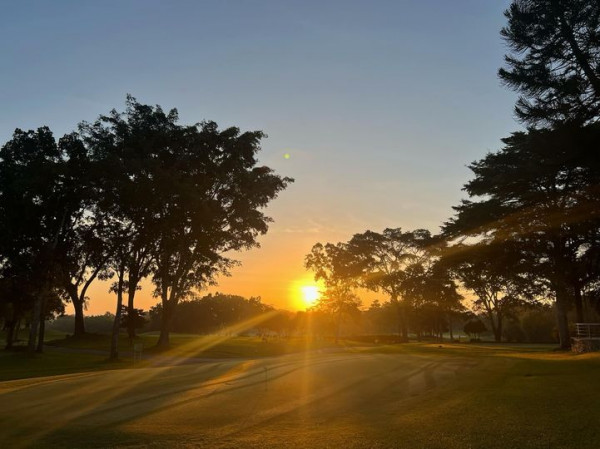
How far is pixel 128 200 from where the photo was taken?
31.4 m

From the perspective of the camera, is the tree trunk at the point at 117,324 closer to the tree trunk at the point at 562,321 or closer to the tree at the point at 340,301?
the tree trunk at the point at 562,321

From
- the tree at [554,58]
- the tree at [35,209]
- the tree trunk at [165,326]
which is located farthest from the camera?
the tree trunk at [165,326]

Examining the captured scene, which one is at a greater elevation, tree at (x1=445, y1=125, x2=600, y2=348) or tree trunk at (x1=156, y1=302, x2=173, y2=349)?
tree at (x1=445, y1=125, x2=600, y2=348)

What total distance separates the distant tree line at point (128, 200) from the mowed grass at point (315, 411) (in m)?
17.1

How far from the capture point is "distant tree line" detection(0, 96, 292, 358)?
32719 mm

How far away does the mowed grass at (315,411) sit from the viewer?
28.5ft

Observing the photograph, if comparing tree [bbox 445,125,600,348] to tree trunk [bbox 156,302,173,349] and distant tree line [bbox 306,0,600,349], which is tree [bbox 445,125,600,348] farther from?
tree trunk [bbox 156,302,173,349]

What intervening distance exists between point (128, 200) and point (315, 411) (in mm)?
24277

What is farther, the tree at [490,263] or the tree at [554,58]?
the tree at [490,263]

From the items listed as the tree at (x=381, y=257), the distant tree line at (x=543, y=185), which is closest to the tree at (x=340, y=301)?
the tree at (x=381, y=257)

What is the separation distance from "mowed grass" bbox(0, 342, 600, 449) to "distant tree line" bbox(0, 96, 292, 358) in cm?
1714

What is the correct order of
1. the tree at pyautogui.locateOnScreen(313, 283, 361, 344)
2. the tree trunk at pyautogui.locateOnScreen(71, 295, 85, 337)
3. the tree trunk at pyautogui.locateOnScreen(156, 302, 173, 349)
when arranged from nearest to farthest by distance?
the tree trunk at pyautogui.locateOnScreen(156, 302, 173, 349) → the tree trunk at pyautogui.locateOnScreen(71, 295, 85, 337) → the tree at pyautogui.locateOnScreen(313, 283, 361, 344)

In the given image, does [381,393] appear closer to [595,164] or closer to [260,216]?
[595,164]

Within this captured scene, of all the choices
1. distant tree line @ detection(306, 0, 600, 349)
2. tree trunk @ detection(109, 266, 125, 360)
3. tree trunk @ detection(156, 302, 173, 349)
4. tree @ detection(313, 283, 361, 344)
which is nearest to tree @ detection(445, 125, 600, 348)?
distant tree line @ detection(306, 0, 600, 349)
